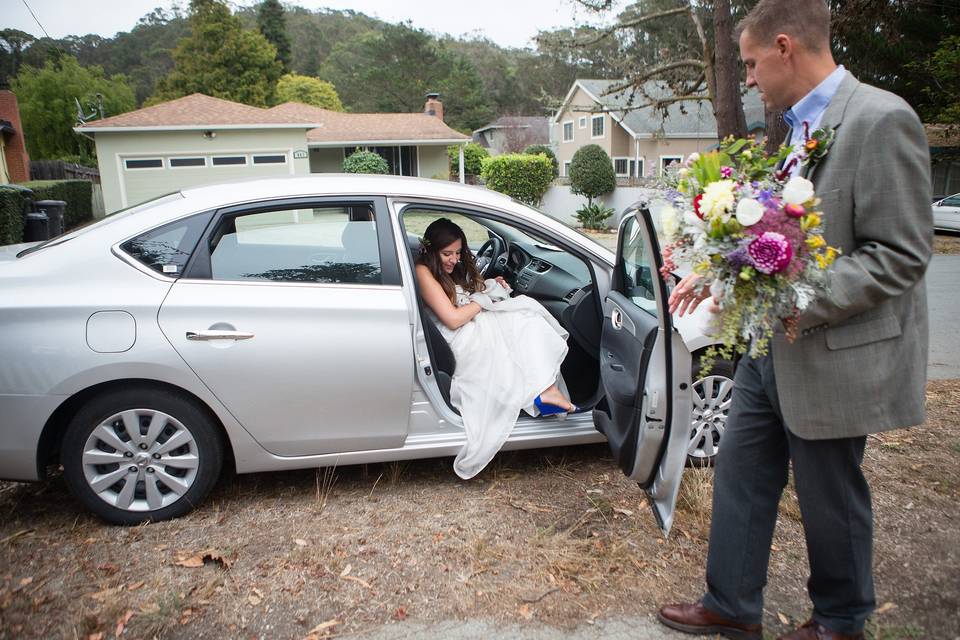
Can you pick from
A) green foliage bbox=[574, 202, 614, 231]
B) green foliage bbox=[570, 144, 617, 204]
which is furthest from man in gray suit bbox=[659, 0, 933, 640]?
green foliage bbox=[570, 144, 617, 204]

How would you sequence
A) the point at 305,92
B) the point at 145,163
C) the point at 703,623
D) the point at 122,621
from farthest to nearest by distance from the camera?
the point at 305,92 < the point at 145,163 < the point at 122,621 < the point at 703,623

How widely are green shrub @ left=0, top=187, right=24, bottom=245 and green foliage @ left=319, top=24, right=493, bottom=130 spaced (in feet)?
145

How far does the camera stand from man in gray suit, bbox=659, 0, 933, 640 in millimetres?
1781

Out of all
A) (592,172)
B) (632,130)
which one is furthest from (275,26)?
(592,172)

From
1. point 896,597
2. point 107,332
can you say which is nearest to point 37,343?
point 107,332

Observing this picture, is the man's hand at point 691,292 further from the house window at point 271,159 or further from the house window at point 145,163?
the house window at point 145,163

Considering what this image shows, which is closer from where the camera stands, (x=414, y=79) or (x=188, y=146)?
(x=188, y=146)

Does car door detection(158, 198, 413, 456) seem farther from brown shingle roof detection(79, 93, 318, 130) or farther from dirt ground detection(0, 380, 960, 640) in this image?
brown shingle roof detection(79, 93, 318, 130)

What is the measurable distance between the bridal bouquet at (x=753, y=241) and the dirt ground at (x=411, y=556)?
1.42m

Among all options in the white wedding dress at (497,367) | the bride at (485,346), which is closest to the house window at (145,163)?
the bride at (485,346)

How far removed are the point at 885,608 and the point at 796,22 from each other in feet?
7.24

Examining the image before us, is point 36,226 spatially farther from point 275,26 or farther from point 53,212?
point 275,26

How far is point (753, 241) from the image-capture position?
175 centimetres

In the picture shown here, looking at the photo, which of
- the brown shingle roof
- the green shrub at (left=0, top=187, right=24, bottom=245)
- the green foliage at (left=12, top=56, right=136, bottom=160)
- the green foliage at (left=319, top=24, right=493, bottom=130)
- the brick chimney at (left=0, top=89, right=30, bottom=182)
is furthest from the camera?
the green foliage at (left=319, top=24, right=493, bottom=130)
